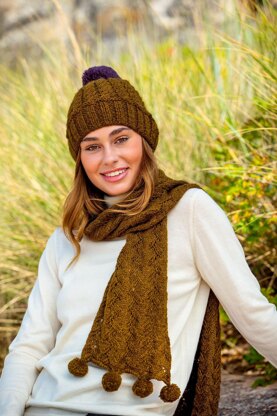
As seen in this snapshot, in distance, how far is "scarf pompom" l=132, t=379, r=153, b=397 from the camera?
2.11m

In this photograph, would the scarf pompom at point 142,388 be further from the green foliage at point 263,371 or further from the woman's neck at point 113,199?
the green foliage at point 263,371

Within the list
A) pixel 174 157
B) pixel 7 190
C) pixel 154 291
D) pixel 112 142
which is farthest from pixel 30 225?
pixel 154 291

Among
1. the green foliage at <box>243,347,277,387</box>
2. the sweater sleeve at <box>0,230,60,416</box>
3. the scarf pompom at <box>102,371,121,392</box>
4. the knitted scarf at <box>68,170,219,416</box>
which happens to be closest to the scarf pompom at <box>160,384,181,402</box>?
the knitted scarf at <box>68,170,219,416</box>

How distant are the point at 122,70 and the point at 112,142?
7.04 ft

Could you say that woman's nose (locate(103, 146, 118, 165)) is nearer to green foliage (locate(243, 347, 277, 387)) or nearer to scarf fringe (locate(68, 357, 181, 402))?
scarf fringe (locate(68, 357, 181, 402))

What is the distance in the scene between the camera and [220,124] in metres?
3.87

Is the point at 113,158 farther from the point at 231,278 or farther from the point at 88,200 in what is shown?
the point at 231,278

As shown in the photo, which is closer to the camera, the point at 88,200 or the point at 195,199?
the point at 195,199

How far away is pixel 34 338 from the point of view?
2.46 metres

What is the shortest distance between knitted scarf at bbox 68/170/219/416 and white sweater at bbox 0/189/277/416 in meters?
0.04

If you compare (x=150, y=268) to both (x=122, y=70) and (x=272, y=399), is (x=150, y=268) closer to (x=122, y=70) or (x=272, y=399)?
(x=272, y=399)

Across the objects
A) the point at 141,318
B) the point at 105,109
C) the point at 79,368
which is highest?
the point at 105,109

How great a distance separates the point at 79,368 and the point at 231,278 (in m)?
0.53

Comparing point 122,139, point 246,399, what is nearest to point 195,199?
point 122,139
